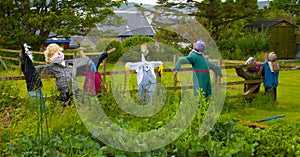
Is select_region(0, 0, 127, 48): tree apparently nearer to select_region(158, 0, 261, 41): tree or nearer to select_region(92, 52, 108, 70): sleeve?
select_region(158, 0, 261, 41): tree

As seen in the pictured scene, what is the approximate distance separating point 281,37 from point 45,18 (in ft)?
45.7

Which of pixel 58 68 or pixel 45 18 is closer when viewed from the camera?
pixel 58 68

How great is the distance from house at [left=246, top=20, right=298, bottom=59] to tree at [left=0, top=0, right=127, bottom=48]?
32.3 feet

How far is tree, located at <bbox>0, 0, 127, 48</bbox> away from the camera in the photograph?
2158 cm

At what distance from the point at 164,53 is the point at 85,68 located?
117cm

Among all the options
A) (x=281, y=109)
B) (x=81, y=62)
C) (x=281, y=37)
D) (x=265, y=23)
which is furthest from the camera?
(x=265, y=23)

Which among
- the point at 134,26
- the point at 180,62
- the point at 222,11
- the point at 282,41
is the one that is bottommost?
the point at 180,62

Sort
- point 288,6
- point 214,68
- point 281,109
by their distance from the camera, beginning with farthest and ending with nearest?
point 288,6 < point 281,109 < point 214,68

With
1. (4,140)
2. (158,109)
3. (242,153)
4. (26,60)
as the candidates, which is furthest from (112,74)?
(242,153)

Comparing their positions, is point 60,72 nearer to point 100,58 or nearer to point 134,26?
point 100,58

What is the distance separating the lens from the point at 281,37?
2755 centimetres

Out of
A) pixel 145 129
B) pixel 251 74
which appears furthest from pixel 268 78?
pixel 145 129

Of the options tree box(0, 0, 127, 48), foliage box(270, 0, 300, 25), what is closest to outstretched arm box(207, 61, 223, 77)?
tree box(0, 0, 127, 48)

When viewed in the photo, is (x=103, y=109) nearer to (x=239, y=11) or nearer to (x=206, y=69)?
(x=206, y=69)
